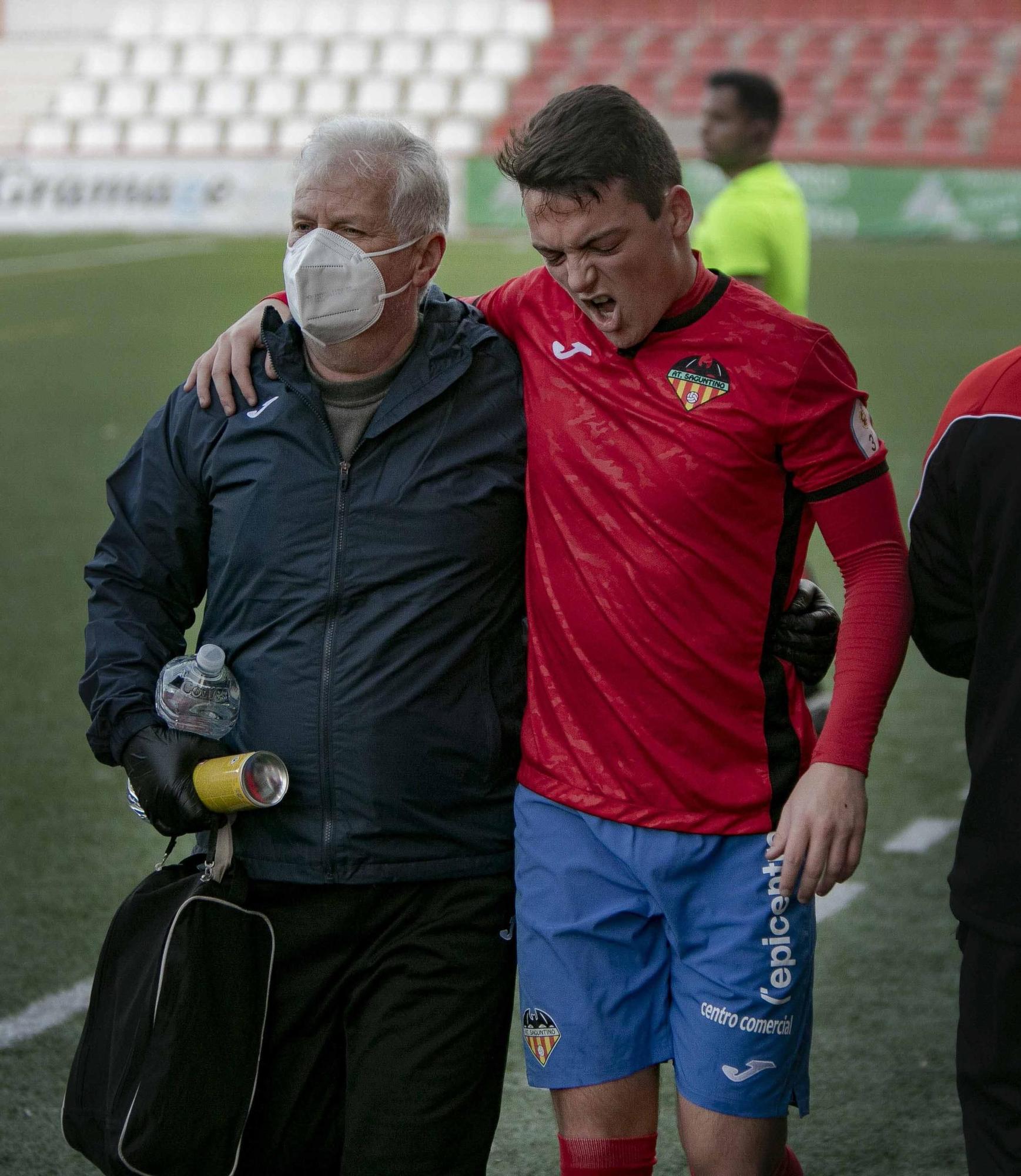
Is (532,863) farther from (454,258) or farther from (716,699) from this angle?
(454,258)

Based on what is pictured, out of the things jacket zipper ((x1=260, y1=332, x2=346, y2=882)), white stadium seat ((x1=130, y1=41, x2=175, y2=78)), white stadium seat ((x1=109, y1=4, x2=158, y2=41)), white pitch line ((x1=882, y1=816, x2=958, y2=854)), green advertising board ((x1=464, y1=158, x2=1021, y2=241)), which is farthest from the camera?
white stadium seat ((x1=109, y1=4, x2=158, y2=41))

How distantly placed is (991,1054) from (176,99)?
33.0 m

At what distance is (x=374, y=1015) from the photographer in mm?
2611

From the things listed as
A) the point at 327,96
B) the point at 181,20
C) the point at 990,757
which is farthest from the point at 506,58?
the point at 990,757

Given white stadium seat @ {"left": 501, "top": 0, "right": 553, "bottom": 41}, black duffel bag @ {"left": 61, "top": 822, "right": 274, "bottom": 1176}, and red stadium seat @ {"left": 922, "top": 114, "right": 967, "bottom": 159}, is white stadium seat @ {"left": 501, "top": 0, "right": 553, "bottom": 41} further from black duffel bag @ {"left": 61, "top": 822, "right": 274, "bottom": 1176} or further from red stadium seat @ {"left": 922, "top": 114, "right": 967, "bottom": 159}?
black duffel bag @ {"left": 61, "top": 822, "right": 274, "bottom": 1176}

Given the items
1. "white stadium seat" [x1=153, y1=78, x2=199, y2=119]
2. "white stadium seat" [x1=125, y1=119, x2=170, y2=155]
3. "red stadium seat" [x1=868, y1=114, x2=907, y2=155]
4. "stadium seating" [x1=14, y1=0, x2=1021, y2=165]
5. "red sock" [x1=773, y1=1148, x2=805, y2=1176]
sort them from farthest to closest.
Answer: "white stadium seat" [x1=153, y1=78, x2=199, y2=119] < "white stadium seat" [x1=125, y1=119, x2=170, y2=155] < "stadium seating" [x1=14, y1=0, x2=1021, y2=165] < "red stadium seat" [x1=868, y1=114, x2=907, y2=155] < "red sock" [x1=773, y1=1148, x2=805, y2=1176]

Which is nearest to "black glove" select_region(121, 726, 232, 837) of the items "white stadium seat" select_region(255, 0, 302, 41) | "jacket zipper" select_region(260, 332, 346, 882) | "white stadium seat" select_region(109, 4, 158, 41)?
"jacket zipper" select_region(260, 332, 346, 882)

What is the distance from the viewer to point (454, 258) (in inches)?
813

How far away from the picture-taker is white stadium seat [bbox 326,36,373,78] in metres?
32.5

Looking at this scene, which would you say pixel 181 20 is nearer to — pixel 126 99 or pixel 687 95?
pixel 126 99

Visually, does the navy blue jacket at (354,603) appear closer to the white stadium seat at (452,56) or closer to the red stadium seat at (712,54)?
the red stadium seat at (712,54)

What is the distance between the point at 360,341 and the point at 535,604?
0.51 meters

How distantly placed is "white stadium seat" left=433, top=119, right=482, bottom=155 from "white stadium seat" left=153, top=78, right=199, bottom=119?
18.0ft

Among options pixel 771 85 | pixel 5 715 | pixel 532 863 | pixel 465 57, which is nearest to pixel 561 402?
pixel 532 863
